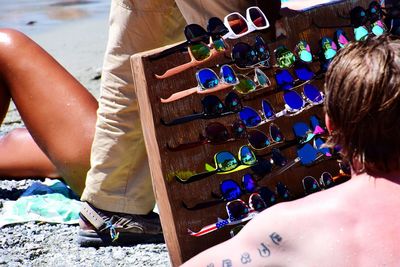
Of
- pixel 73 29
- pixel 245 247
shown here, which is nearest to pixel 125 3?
pixel 245 247

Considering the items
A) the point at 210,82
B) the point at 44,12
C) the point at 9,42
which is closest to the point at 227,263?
the point at 210,82

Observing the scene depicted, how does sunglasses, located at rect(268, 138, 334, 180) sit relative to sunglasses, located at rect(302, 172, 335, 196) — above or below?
above

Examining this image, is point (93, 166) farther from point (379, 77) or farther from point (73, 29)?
point (73, 29)

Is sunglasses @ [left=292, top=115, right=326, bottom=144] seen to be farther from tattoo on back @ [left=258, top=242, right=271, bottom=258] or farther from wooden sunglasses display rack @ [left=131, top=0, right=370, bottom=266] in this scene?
tattoo on back @ [left=258, top=242, right=271, bottom=258]

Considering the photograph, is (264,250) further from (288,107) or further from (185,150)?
(288,107)

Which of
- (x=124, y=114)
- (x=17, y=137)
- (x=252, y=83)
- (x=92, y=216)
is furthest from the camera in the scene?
(x=17, y=137)

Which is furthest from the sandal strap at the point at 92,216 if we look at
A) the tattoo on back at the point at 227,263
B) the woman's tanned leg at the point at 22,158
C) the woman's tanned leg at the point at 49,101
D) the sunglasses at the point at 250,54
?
the tattoo on back at the point at 227,263

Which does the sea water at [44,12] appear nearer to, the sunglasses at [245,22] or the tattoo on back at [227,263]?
the sunglasses at [245,22]

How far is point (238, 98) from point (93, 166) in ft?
3.19

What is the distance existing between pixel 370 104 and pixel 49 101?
2.01 metres

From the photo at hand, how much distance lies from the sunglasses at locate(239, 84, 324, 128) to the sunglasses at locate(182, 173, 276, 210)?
0.18 metres

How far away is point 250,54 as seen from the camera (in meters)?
2.67

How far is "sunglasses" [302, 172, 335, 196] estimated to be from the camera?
278 centimetres

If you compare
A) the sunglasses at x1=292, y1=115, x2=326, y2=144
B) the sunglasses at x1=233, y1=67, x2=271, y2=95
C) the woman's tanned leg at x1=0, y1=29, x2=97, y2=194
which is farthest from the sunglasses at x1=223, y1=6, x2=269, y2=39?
the woman's tanned leg at x1=0, y1=29, x2=97, y2=194
